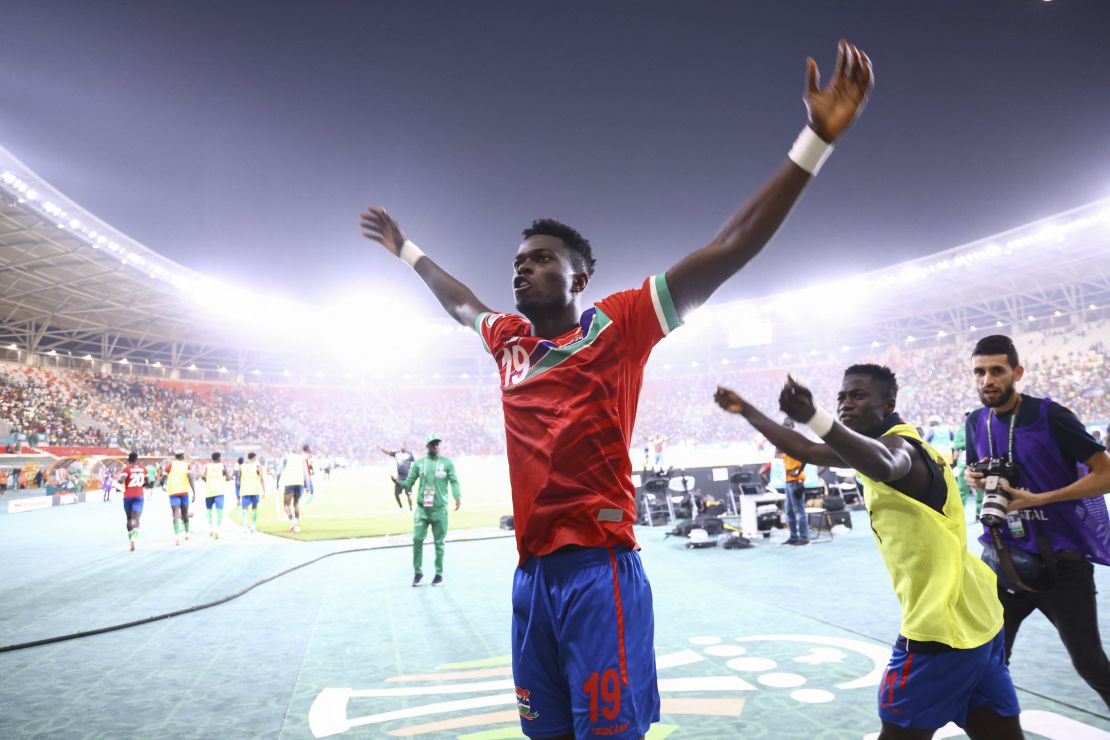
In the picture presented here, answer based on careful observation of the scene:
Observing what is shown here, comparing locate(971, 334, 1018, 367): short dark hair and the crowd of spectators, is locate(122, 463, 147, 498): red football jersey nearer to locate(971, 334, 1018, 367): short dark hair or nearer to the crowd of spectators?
locate(971, 334, 1018, 367): short dark hair

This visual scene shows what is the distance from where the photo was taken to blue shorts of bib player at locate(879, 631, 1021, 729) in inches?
92.7

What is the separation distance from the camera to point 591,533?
1.80 m

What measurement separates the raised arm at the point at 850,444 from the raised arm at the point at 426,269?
49.2 inches

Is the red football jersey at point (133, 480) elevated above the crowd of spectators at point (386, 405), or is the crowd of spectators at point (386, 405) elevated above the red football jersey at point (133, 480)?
the crowd of spectators at point (386, 405)

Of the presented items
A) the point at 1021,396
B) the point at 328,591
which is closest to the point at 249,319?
Answer: the point at 328,591

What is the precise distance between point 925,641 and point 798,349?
67.5 m

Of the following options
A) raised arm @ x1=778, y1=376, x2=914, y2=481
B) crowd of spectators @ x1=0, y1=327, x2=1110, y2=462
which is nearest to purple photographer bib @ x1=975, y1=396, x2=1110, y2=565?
raised arm @ x1=778, y1=376, x2=914, y2=481

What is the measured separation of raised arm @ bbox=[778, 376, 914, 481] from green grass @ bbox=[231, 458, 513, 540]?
47.1 feet

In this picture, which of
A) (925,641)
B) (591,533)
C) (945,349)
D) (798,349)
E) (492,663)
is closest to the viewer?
(591,533)

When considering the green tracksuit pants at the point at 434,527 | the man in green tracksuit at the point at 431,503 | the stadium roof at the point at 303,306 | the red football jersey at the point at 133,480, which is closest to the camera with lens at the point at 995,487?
the man in green tracksuit at the point at 431,503

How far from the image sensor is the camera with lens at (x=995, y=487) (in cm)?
328

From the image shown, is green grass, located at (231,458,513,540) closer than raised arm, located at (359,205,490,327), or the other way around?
raised arm, located at (359,205,490,327)

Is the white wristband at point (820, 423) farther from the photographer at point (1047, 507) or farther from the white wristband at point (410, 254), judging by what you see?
the white wristband at point (410, 254)

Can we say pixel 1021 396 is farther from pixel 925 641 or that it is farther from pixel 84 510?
pixel 84 510
